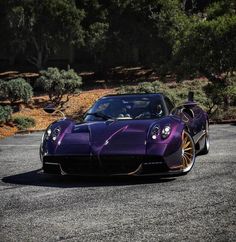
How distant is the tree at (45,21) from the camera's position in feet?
104

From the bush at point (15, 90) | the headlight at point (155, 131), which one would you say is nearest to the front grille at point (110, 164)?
the headlight at point (155, 131)

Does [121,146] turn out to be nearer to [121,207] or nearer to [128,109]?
[121,207]

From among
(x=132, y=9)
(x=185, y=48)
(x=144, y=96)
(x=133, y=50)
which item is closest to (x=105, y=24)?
(x=132, y=9)

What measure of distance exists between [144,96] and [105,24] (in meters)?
25.1

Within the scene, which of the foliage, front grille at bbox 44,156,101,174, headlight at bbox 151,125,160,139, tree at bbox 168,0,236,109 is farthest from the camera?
the foliage

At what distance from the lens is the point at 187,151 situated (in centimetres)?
748

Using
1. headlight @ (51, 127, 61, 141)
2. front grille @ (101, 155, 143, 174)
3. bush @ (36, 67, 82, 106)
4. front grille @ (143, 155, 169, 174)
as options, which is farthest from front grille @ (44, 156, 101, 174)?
bush @ (36, 67, 82, 106)

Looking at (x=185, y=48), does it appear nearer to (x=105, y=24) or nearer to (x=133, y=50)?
(x=105, y=24)

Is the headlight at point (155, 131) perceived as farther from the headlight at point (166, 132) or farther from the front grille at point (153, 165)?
the front grille at point (153, 165)

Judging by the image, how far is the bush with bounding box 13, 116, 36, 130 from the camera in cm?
1908

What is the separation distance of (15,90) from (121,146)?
17.9 meters

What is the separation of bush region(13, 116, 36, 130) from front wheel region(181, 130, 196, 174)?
12.2 metres

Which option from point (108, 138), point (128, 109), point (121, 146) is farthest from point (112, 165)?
point (128, 109)

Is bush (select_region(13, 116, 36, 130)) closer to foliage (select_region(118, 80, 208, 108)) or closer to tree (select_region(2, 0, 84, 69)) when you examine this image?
foliage (select_region(118, 80, 208, 108))
